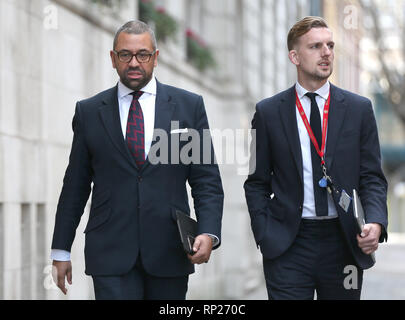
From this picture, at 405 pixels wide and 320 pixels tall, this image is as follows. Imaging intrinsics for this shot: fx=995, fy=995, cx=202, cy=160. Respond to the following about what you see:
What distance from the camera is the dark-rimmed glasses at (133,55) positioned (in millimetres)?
5035

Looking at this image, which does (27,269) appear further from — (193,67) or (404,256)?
(404,256)

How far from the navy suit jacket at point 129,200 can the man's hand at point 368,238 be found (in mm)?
736

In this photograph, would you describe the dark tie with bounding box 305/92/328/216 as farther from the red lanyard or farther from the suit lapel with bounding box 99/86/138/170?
the suit lapel with bounding box 99/86/138/170

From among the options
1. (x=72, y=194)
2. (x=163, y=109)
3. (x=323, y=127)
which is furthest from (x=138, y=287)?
(x=323, y=127)

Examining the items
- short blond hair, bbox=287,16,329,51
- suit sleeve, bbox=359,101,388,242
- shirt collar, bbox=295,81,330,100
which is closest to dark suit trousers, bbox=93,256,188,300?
suit sleeve, bbox=359,101,388,242

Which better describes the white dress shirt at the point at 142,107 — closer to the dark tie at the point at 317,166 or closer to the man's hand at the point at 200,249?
the man's hand at the point at 200,249

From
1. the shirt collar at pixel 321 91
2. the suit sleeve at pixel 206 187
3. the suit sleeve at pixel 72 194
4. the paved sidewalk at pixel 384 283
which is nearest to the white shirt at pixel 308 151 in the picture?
the shirt collar at pixel 321 91

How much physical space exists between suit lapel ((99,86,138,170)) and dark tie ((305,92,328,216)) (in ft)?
3.16

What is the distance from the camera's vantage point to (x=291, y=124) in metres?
5.44

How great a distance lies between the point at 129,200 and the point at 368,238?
4.06ft

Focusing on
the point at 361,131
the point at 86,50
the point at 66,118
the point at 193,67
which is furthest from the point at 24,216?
the point at 193,67

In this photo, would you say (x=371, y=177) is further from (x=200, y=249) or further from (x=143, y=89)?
(x=143, y=89)

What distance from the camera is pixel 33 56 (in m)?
8.82
